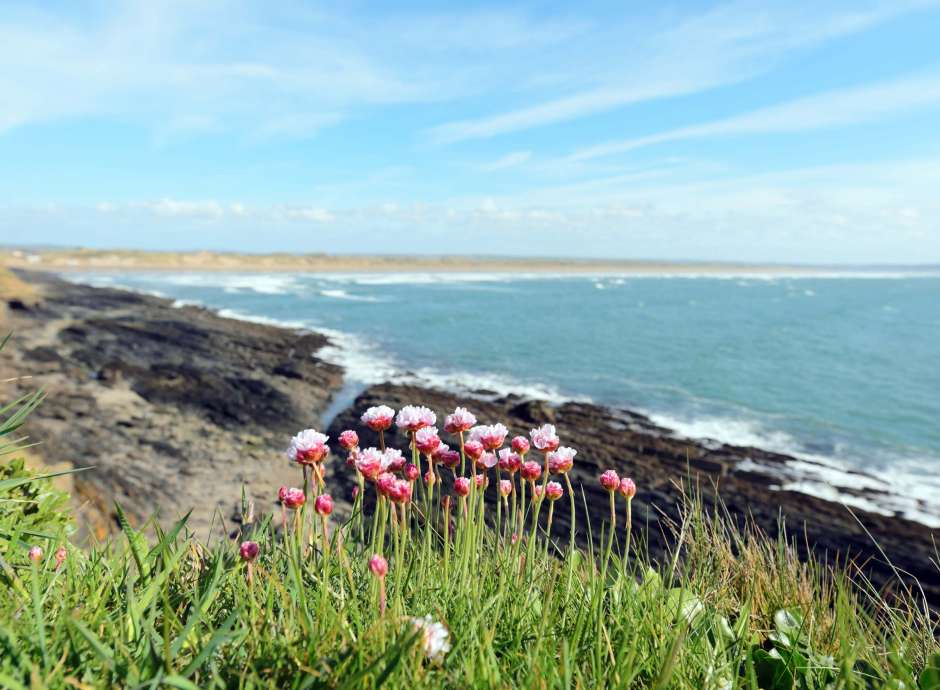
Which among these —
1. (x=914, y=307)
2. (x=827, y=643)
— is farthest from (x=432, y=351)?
(x=914, y=307)

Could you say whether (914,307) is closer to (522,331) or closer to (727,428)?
(522,331)

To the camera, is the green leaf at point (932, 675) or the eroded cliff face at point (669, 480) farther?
the eroded cliff face at point (669, 480)

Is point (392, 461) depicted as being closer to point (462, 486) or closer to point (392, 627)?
point (462, 486)

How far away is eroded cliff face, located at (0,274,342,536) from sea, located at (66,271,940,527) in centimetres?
256

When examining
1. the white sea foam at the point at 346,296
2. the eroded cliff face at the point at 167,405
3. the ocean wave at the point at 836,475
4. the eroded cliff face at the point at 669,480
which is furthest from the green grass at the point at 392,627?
the white sea foam at the point at 346,296

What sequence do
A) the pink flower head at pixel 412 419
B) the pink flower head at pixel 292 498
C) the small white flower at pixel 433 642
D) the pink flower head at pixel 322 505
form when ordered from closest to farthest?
the small white flower at pixel 433 642 < the pink flower head at pixel 292 498 < the pink flower head at pixel 322 505 < the pink flower head at pixel 412 419

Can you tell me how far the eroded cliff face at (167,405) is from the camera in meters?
11.8

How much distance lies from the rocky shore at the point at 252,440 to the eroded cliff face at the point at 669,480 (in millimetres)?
44

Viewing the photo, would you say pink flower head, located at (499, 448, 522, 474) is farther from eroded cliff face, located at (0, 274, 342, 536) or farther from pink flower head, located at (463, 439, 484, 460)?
eroded cliff face, located at (0, 274, 342, 536)

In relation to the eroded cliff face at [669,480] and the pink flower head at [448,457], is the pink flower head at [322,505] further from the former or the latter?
the eroded cliff face at [669,480]

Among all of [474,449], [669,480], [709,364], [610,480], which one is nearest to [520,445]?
[474,449]

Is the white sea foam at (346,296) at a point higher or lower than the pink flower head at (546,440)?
lower

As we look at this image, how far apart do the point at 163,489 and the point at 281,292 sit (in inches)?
→ 2045

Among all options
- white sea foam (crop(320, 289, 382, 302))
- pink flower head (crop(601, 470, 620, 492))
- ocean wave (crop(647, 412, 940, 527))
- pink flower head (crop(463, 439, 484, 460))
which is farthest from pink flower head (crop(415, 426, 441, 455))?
white sea foam (crop(320, 289, 382, 302))
